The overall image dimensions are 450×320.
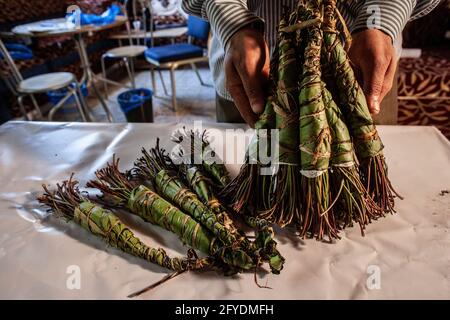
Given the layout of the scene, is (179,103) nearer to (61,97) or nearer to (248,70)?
(61,97)

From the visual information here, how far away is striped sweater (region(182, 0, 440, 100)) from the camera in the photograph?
589 mm

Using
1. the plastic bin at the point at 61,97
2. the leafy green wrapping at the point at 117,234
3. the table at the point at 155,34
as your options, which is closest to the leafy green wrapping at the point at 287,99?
the leafy green wrapping at the point at 117,234

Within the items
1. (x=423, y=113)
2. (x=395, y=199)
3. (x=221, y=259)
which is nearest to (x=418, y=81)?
(x=423, y=113)

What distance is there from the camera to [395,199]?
24.8 inches

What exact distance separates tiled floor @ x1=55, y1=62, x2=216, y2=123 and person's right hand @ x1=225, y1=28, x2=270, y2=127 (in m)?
1.82

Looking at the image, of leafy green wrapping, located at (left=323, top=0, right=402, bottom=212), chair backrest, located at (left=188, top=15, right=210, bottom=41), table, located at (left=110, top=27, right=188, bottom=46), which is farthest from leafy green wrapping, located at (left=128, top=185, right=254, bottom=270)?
table, located at (left=110, top=27, right=188, bottom=46)

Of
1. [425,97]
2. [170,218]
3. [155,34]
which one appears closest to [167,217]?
[170,218]

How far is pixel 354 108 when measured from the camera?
506mm

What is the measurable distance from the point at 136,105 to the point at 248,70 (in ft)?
6.21

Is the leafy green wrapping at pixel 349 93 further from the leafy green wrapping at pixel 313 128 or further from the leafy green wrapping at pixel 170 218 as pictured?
the leafy green wrapping at pixel 170 218

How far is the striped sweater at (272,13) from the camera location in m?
0.59

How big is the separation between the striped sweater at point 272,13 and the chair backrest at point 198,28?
7.33 feet

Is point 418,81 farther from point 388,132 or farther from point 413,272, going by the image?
point 413,272

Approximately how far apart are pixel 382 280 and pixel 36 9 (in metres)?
3.89
